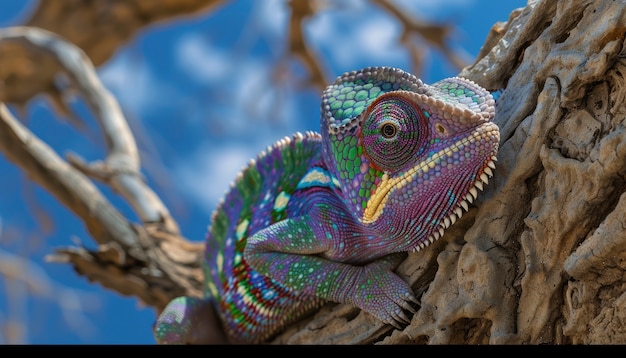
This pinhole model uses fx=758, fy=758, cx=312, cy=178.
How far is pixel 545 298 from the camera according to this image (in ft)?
4.42

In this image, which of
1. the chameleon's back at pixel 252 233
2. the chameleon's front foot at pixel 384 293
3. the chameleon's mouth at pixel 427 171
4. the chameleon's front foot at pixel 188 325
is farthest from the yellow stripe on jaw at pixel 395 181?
the chameleon's front foot at pixel 188 325

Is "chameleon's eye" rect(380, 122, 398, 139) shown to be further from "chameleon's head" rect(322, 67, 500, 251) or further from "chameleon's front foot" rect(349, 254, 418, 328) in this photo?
"chameleon's front foot" rect(349, 254, 418, 328)

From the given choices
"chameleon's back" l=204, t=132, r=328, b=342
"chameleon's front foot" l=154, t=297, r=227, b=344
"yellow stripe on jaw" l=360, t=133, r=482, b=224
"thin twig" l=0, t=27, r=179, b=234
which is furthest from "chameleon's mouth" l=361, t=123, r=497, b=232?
"thin twig" l=0, t=27, r=179, b=234

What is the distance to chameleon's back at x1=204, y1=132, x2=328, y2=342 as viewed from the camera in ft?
6.10

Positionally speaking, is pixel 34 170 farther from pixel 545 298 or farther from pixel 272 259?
pixel 545 298

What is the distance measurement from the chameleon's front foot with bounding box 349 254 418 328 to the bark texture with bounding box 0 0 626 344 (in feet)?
0.09

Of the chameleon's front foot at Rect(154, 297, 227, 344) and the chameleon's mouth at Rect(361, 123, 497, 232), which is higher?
the chameleon's front foot at Rect(154, 297, 227, 344)

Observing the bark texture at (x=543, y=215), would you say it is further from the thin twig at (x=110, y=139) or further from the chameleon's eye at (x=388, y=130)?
the thin twig at (x=110, y=139)

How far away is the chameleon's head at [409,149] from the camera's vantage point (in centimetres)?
143

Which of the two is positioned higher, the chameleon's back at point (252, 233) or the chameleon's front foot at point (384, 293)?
the chameleon's back at point (252, 233)

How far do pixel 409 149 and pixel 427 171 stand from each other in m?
0.06

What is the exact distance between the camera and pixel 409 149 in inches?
57.9

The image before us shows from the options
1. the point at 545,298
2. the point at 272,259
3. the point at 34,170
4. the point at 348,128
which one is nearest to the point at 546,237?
the point at 545,298

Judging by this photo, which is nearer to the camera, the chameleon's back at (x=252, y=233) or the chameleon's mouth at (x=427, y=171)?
the chameleon's mouth at (x=427, y=171)
